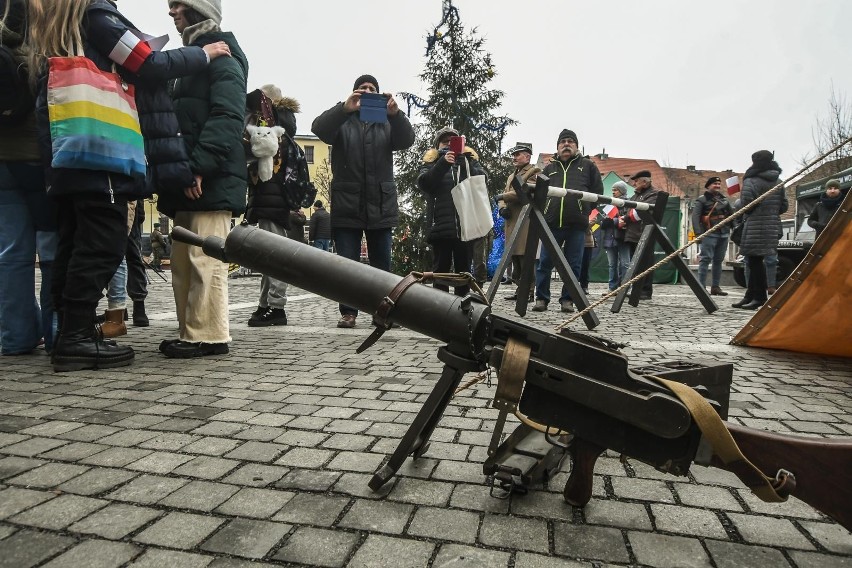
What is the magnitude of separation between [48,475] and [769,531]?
223 cm

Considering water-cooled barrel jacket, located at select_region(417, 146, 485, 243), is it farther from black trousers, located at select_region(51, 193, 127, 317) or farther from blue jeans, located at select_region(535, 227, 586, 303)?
black trousers, located at select_region(51, 193, 127, 317)

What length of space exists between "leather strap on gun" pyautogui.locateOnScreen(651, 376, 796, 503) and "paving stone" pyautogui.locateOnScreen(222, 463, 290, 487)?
1289 mm

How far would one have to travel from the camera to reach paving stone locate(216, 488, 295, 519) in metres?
1.52

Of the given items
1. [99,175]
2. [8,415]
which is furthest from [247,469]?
[99,175]

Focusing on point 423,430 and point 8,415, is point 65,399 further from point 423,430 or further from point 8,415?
point 423,430

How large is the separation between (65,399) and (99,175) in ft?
4.28

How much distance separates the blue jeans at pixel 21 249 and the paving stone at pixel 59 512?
265cm

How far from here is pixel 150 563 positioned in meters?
1.27

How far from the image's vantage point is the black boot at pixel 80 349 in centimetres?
321

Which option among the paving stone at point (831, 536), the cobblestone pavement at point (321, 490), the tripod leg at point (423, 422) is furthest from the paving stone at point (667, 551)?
the tripod leg at point (423, 422)

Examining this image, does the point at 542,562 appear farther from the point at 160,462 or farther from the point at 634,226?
the point at 634,226

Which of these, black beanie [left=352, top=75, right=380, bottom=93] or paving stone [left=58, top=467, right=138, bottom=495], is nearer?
paving stone [left=58, top=467, right=138, bottom=495]

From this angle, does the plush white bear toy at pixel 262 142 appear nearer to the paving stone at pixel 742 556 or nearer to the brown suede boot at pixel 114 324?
the brown suede boot at pixel 114 324

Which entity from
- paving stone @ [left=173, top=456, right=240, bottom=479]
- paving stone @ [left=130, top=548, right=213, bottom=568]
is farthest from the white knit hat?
paving stone @ [left=130, top=548, right=213, bottom=568]
